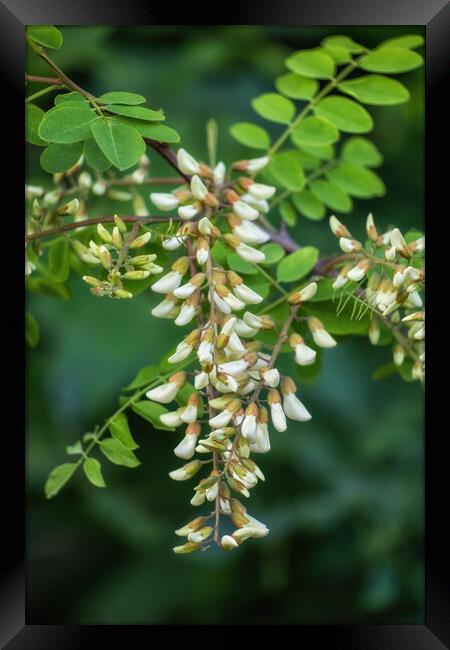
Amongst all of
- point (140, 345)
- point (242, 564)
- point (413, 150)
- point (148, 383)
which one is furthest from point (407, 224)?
point (148, 383)

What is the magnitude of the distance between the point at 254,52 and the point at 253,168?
→ 116 cm

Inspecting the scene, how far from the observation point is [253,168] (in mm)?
957

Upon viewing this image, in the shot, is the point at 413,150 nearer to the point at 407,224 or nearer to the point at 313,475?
the point at 407,224

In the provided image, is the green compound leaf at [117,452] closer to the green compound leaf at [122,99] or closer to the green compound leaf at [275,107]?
the green compound leaf at [122,99]

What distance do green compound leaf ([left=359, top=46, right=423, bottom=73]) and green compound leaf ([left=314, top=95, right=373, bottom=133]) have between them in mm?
61

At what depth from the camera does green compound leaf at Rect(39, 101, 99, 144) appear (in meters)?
0.79

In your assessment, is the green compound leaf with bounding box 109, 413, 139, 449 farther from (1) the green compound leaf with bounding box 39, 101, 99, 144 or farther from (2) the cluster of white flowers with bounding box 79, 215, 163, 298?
(1) the green compound leaf with bounding box 39, 101, 99, 144

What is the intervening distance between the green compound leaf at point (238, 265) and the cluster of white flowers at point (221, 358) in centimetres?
3

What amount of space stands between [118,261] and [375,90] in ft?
1.61

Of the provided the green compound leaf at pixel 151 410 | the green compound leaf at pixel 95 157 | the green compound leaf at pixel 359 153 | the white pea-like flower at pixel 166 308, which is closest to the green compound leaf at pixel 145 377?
the green compound leaf at pixel 151 410

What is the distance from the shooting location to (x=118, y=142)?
31.1 inches

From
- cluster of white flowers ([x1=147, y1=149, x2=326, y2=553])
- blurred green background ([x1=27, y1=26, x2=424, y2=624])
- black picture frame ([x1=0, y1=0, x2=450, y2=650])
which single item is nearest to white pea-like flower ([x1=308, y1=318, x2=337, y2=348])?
cluster of white flowers ([x1=147, y1=149, x2=326, y2=553])

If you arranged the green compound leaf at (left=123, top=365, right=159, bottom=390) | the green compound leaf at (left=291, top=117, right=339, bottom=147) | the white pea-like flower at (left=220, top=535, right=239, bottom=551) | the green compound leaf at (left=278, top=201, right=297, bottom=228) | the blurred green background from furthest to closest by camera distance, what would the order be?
the blurred green background < the green compound leaf at (left=278, top=201, right=297, bottom=228) < the green compound leaf at (left=291, top=117, right=339, bottom=147) < the green compound leaf at (left=123, top=365, right=159, bottom=390) < the white pea-like flower at (left=220, top=535, right=239, bottom=551)
